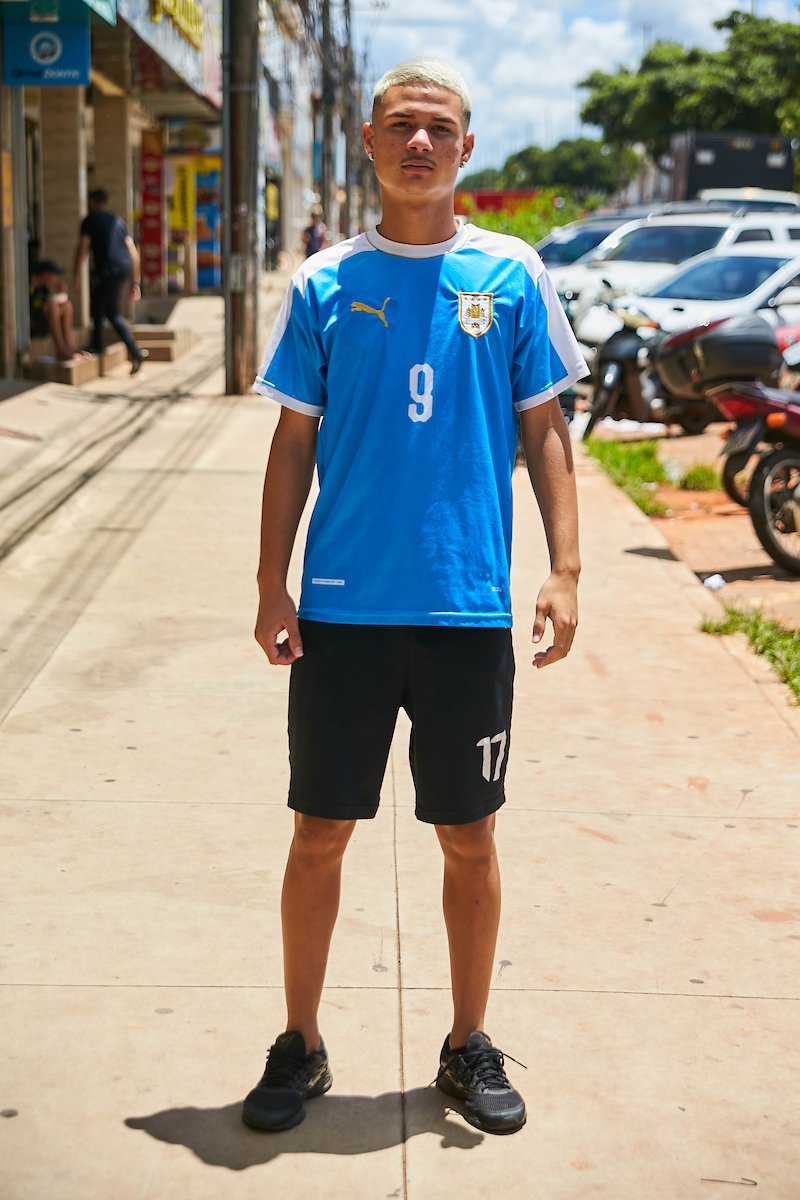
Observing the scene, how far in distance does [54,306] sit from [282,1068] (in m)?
13.3

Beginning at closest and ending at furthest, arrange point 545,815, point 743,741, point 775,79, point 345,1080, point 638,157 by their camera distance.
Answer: point 345,1080, point 545,815, point 743,741, point 775,79, point 638,157

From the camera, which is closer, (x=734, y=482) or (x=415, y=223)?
(x=415, y=223)

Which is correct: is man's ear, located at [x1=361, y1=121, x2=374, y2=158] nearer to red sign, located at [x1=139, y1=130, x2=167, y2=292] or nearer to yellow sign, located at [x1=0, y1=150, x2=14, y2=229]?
yellow sign, located at [x1=0, y1=150, x2=14, y2=229]

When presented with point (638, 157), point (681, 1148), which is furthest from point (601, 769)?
point (638, 157)

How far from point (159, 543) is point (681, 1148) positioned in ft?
19.6

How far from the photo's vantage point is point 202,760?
517cm

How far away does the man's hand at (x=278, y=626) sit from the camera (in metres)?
2.96

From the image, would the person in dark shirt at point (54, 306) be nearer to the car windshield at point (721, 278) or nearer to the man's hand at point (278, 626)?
the car windshield at point (721, 278)

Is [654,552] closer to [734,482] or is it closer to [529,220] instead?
[734,482]

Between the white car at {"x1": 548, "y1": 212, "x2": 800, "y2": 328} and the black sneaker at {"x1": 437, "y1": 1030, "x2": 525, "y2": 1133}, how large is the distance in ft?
53.6

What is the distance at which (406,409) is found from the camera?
2.88 meters

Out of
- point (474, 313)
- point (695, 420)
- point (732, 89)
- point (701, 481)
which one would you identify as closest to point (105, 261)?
point (695, 420)

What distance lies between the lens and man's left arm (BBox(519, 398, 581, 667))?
9.96 feet

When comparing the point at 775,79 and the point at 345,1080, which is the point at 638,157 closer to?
the point at 775,79
